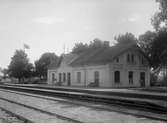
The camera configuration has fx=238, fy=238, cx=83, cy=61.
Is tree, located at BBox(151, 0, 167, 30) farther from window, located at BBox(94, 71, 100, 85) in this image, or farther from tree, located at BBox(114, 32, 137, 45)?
tree, located at BBox(114, 32, 137, 45)

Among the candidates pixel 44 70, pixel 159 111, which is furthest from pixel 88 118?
pixel 44 70

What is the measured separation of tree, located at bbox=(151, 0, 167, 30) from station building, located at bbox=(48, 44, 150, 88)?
18.3ft

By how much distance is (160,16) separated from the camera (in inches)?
1171

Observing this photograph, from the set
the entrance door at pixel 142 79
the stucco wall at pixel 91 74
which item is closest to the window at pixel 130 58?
the entrance door at pixel 142 79

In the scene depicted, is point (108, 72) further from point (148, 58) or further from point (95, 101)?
point (95, 101)

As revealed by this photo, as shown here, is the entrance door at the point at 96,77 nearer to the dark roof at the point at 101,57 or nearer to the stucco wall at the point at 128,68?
the dark roof at the point at 101,57

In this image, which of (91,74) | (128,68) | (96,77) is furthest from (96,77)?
(128,68)

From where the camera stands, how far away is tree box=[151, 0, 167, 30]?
28.8 metres

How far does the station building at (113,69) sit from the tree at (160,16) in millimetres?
5566

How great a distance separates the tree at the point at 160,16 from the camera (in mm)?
28763

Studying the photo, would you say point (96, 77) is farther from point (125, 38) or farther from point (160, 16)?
point (125, 38)

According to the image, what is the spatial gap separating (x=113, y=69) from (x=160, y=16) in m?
9.44

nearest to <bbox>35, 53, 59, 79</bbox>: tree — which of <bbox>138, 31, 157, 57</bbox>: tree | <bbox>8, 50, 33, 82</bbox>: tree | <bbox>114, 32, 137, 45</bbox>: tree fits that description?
<bbox>8, 50, 33, 82</bbox>: tree

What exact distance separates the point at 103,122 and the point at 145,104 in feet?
13.7
